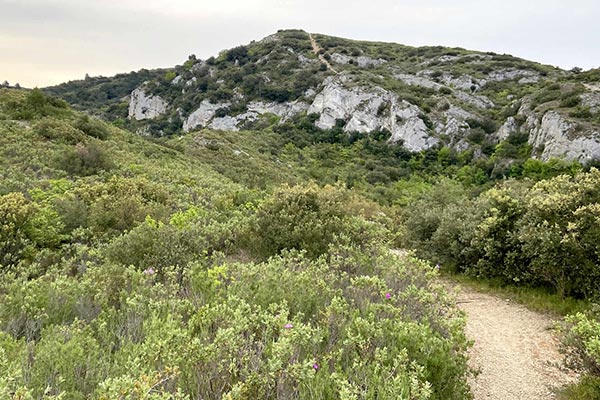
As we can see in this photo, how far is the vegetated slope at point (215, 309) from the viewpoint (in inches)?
105

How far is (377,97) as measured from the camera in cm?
4688

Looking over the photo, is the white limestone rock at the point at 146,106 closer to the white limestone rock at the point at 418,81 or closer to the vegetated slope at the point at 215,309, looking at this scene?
the white limestone rock at the point at 418,81

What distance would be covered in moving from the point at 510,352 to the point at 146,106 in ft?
223

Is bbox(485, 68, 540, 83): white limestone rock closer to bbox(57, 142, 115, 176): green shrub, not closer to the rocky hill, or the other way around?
the rocky hill

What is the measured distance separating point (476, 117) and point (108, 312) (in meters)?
43.9

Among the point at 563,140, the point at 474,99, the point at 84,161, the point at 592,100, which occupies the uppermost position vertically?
the point at 474,99

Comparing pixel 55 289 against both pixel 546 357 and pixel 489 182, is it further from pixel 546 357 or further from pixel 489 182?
pixel 489 182

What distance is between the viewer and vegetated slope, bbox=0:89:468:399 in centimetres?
267

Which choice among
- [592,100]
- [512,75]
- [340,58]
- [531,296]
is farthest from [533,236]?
[340,58]

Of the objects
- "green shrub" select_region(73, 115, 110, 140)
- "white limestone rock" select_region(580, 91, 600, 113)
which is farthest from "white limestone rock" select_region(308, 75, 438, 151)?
"green shrub" select_region(73, 115, 110, 140)

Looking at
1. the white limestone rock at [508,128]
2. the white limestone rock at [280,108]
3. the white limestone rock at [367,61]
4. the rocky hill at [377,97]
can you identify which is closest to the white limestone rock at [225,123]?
the rocky hill at [377,97]

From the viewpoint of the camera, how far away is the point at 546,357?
577 centimetres

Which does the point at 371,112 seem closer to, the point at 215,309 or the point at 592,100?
the point at 592,100

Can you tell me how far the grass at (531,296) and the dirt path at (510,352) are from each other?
0.22m
